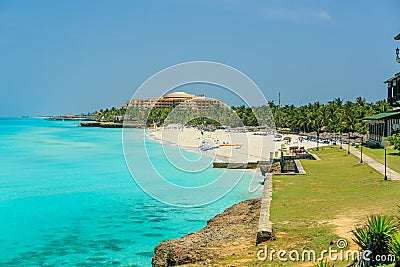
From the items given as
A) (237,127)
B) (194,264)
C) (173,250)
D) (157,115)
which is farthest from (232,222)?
(157,115)

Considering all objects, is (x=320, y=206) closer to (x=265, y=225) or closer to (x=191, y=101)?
(x=265, y=225)

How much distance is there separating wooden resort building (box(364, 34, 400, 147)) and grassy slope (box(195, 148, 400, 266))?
10591 millimetres

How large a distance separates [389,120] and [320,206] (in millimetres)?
19459

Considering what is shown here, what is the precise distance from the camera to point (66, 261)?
51.2 ft

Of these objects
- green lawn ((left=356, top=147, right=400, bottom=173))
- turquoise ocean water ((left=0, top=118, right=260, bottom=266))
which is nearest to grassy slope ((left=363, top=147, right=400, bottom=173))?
green lawn ((left=356, top=147, right=400, bottom=173))

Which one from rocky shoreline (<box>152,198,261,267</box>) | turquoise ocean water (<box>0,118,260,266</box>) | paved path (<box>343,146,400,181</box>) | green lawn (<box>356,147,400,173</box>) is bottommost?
turquoise ocean water (<box>0,118,260,266</box>)

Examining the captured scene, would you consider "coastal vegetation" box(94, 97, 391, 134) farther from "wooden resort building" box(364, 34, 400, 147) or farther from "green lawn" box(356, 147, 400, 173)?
"green lawn" box(356, 147, 400, 173)

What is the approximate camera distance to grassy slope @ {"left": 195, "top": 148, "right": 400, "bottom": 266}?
9.34 metres

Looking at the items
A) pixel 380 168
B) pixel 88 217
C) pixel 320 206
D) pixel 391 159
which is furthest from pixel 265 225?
pixel 88 217

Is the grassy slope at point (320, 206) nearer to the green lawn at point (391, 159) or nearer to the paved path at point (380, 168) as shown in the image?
the paved path at point (380, 168)

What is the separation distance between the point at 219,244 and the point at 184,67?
6741 millimetres

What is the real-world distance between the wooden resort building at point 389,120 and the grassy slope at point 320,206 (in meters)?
Answer: 10.6

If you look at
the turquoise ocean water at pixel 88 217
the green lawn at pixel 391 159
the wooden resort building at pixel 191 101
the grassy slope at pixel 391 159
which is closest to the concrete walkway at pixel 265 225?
the turquoise ocean water at pixel 88 217

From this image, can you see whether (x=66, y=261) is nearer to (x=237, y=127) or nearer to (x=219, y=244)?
(x=219, y=244)
